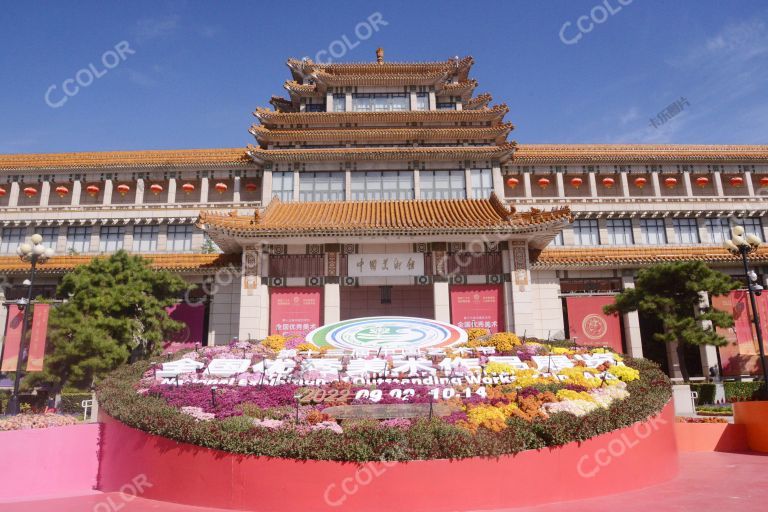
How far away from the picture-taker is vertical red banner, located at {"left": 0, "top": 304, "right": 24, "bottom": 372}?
74.7ft

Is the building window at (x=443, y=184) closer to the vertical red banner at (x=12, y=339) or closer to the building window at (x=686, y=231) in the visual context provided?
the building window at (x=686, y=231)

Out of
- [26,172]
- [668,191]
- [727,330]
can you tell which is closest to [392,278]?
[727,330]

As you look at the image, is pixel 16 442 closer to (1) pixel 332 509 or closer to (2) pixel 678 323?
(1) pixel 332 509

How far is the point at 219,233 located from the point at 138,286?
12.8ft

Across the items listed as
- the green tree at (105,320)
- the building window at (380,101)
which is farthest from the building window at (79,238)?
the building window at (380,101)

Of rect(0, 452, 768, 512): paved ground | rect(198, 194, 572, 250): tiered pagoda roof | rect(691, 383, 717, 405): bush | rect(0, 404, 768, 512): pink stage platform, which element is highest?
rect(198, 194, 572, 250): tiered pagoda roof

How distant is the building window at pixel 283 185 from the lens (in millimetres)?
26984

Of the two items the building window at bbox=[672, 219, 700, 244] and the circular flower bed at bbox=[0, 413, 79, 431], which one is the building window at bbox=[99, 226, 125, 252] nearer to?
the circular flower bed at bbox=[0, 413, 79, 431]

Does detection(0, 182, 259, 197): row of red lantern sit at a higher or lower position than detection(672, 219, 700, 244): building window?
higher

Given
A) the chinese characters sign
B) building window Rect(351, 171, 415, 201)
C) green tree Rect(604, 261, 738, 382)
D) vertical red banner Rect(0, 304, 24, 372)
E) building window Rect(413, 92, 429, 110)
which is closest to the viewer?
green tree Rect(604, 261, 738, 382)

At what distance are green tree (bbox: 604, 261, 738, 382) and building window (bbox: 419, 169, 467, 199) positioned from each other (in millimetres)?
9233

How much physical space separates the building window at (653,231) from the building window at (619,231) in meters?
0.75

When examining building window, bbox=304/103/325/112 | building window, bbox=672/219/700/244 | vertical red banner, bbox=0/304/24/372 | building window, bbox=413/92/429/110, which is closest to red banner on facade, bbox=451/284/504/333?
building window, bbox=413/92/429/110

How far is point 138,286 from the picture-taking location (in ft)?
69.7
